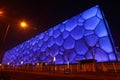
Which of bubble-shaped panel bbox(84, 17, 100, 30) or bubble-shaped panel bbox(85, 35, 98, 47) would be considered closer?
bubble-shaped panel bbox(85, 35, 98, 47)

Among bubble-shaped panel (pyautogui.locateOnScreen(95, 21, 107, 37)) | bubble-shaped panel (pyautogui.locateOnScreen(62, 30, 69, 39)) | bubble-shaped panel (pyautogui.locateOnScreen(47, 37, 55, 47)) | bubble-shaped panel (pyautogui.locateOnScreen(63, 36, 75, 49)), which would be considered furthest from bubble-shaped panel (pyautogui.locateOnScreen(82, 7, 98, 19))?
bubble-shaped panel (pyautogui.locateOnScreen(47, 37, 55, 47))

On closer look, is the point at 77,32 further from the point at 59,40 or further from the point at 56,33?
the point at 56,33

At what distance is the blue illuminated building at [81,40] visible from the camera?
27078 mm

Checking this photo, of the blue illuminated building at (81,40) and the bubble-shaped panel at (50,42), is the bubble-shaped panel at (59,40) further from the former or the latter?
the bubble-shaped panel at (50,42)

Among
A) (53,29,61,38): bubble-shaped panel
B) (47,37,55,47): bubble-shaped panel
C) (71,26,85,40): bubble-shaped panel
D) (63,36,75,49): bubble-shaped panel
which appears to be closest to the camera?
(71,26,85,40): bubble-shaped panel

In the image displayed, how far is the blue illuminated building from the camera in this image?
88.8 feet

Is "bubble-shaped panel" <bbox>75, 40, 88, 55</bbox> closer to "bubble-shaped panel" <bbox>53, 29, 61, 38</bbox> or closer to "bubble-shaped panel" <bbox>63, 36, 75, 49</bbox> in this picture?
"bubble-shaped panel" <bbox>63, 36, 75, 49</bbox>

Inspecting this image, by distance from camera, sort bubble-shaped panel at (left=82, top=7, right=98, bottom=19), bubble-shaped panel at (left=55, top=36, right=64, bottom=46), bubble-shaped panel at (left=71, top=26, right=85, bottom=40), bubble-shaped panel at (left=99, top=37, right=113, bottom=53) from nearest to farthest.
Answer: bubble-shaped panel at (left=99, top=37, right=113, bottom=53) < bubble-shaped panel at (left=82, top=7, right=98, bottom=19) < bubble-shaped panel at (left=71, top=26, right=85, bottom=40) < bubble-shaped panel at (left=55, top=36, right=64, bottom=46)

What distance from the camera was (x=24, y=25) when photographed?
14.4m

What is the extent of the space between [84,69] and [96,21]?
15.2 meters

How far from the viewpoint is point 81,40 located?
32.2 m

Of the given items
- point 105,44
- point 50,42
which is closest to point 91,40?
point 105,44

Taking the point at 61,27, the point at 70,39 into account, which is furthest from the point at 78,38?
the point at 61,27

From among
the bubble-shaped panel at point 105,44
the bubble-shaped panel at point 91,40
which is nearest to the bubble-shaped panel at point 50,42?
the bubble-shaped panel at point 91,40
